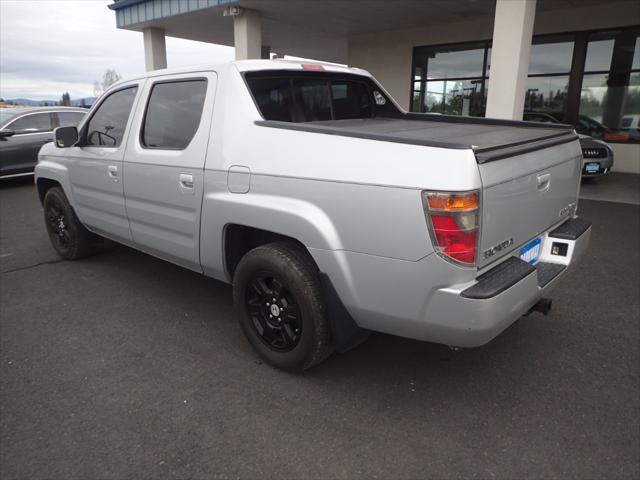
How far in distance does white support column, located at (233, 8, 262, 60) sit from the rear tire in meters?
7.95

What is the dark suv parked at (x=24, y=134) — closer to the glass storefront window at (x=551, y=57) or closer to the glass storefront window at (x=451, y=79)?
the glass storefront window at (x=451, y=79)

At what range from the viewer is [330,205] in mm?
2514

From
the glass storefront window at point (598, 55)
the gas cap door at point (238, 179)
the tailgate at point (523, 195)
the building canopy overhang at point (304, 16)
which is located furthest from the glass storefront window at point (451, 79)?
the gas cap door at point (238, 179)

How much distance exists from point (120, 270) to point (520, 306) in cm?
398

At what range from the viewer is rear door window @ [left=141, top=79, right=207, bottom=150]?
3.38m

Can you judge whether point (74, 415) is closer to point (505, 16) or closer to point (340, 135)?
point (340, 135)

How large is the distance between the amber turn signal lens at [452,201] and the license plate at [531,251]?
69 centimetres

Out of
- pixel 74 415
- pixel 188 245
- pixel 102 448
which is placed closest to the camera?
pixel 102 448

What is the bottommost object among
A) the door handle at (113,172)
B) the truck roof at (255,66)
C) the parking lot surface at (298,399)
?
the parking lot surface at (298,399)

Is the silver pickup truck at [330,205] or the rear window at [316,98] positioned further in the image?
the rear window at [316,98]

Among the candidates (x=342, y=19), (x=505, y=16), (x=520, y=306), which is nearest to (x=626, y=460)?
(x=520, y=306)

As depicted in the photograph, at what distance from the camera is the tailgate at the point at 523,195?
231 centimetres

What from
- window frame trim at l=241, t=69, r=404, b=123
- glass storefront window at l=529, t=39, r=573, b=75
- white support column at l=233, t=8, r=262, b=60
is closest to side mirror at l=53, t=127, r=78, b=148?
window frame trim at l=241, t=69, r=404, b=123

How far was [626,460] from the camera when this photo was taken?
7.62ft
